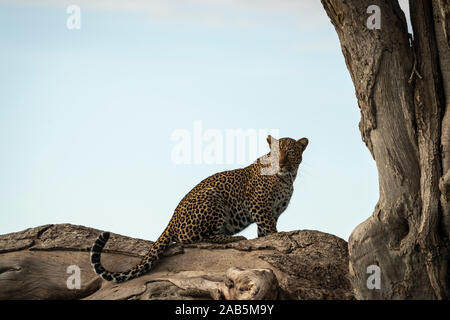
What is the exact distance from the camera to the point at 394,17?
9664mm

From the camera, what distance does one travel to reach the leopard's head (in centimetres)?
1230

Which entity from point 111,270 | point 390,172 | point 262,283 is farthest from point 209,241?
point 390,172

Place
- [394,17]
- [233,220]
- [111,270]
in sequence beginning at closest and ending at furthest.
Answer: [394,17]
[111,270]
[233,220]

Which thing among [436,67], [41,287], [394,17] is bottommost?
[41,287]

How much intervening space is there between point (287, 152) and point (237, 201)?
127 centimetres

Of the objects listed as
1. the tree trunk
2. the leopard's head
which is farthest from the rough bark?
the leopard's head

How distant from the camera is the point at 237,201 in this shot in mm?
Result: 12070

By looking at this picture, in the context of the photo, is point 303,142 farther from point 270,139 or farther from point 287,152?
point 270,139

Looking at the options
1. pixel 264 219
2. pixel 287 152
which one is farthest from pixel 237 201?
pixel 287 152

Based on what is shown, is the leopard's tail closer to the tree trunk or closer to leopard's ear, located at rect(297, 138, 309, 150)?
the tree trunk

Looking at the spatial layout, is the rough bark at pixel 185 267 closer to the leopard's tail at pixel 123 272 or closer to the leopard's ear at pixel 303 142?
the leopard's tail at pixel 123 272

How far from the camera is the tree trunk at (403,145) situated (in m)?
9.32
